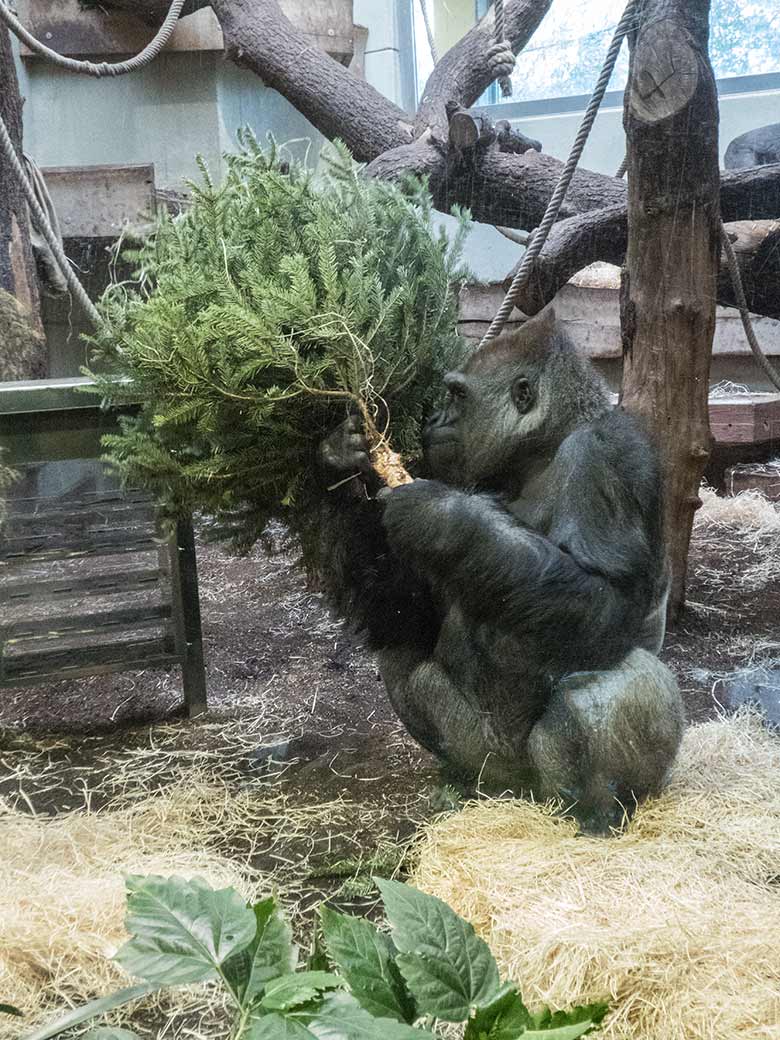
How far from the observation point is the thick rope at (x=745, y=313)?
13.0 feet

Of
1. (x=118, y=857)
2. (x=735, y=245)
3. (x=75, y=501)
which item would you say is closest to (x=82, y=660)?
(x=75, y=501)

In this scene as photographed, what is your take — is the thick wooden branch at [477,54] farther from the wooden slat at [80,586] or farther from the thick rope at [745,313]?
the wooden slat at [80,586]

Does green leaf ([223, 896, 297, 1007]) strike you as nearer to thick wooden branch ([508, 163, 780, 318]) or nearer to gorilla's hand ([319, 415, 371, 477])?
gorilla's hand ([319, 415, 371, 477])

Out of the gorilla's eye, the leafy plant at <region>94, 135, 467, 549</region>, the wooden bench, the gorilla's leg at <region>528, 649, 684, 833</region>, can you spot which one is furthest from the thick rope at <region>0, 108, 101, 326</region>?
the gorilla's leg at <region>528, 649, 684, 833</region>

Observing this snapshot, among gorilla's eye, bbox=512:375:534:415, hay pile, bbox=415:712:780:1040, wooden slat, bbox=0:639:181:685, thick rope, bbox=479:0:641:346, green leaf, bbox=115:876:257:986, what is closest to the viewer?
green leaf, bbox=115:876:257:986

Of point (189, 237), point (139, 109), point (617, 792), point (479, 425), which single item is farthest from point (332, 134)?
point (617, 792)

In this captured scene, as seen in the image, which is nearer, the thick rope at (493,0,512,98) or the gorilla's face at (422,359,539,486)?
the gorilla's face at (422,359,539,486)

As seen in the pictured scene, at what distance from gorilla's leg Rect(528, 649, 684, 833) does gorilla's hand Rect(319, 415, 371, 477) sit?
0.85m

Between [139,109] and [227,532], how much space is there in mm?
2041

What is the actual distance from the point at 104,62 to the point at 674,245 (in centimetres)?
250

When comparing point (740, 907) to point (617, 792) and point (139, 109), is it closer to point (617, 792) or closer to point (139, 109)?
point (617, 792)

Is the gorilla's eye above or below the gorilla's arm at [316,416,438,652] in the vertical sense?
above

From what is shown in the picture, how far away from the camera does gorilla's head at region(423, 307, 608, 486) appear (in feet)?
9.91

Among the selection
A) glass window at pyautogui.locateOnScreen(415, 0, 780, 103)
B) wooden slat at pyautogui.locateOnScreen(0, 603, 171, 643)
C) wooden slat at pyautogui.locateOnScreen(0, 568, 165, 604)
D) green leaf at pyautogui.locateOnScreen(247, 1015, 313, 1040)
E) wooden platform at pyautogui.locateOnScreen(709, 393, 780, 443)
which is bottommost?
green leaf at pyautogui.locateOnScreen(247, 1015, 313, 1040)
